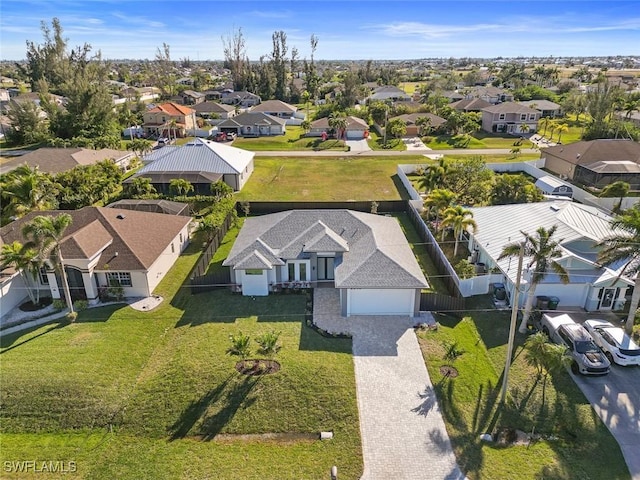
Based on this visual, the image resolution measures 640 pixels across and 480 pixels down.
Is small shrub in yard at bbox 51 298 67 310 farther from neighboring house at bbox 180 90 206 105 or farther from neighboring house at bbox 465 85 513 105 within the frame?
neighboring house at bbox 465 85 513 105

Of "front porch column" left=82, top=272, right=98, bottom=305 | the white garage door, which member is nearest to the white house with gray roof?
"front porch column" left=82, top=272, right=98, bottom=305

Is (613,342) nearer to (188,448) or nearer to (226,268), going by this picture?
(188,448)

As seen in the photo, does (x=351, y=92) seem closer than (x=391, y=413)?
No

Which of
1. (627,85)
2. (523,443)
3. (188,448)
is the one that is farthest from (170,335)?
(627,85)

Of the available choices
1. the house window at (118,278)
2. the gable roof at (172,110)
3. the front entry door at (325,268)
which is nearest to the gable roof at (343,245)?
the front entry door at (325,268)

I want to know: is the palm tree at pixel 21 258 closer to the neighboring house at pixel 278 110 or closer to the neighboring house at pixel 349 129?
the neighboring house at pixel 349 129
